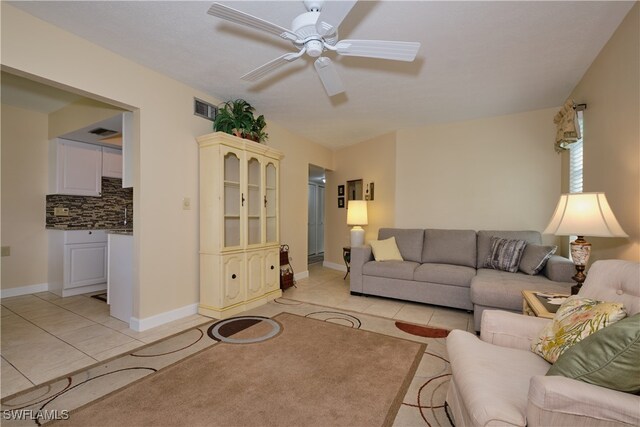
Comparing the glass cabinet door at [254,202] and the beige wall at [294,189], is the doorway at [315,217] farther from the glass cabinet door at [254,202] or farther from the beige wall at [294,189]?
the glass cabinet door at [254,202]

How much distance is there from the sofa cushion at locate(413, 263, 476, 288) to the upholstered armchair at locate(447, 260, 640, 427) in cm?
168

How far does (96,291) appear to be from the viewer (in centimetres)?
405

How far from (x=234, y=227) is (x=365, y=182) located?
2.79 metres

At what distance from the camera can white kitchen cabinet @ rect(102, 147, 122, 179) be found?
437cm

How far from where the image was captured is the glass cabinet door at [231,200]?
3.16 metres

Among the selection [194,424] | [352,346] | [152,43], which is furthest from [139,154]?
[352,346]

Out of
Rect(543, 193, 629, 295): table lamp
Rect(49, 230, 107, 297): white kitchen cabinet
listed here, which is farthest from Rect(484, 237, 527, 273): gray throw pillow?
Rect(49, 230, 107, 297): white kitchen cabinet

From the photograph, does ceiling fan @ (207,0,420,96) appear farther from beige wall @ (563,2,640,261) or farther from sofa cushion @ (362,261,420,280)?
sofa cushion @ (362,261,420,280)

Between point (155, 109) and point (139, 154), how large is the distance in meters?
0.49

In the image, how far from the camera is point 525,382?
1.18 meters

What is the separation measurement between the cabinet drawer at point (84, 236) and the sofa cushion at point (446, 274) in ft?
14.4

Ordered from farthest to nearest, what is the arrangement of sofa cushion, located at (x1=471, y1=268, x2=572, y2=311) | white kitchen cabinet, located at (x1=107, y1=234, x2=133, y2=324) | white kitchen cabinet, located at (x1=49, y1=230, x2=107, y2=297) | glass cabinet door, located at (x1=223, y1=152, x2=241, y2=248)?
white kitchen cabinet, located at (x1=49, y1=230, x2=107, y2=297) < glass cabinet door, located at (x1=223, y1=152, x2=241, y2=248) < white kitchen cabinet, located at (x1=107, y1=234, x2=133, y2=324) < sofa cushion, located at (x1=471, y1=268, x2=572, y2=311)

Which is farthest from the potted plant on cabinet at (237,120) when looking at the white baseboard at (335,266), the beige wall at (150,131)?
the white baseboard at (335,266)

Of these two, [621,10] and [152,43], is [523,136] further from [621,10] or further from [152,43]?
[152,43]
